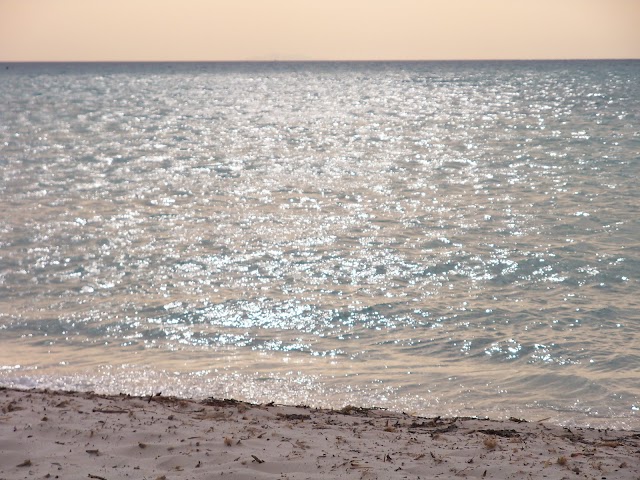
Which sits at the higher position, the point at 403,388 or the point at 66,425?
the point at 66,425

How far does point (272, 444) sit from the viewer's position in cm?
594

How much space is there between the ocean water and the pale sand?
115 centimetres

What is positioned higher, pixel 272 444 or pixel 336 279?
pixel 272 444

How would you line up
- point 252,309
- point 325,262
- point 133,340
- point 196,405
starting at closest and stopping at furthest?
point 196,405 → point 133,340 → point 252,309 → point 325,262

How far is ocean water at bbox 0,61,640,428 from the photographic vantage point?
8820mm

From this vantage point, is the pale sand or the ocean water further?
the ocean water

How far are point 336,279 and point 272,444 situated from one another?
285 inches

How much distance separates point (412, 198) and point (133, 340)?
12.6m

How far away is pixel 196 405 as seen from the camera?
7270 mm

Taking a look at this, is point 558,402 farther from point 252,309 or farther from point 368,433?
point 252,309

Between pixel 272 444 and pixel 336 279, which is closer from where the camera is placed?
pixel 272 444

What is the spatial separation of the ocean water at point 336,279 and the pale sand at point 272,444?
3.76 feet

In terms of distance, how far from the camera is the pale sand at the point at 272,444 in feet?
17.5

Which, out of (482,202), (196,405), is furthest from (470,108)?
(196,405)
